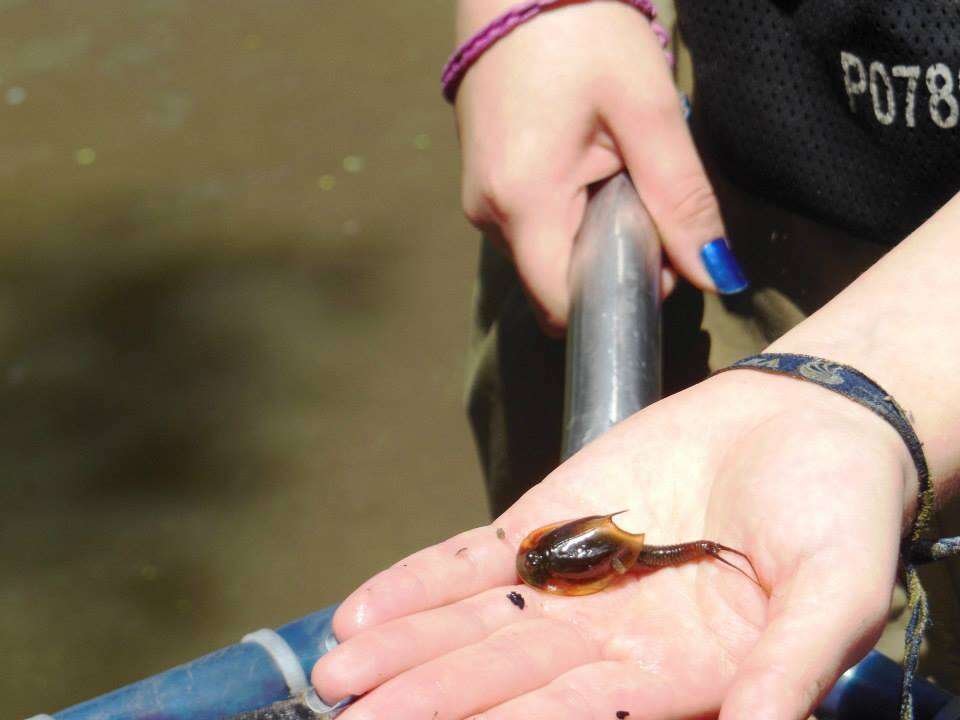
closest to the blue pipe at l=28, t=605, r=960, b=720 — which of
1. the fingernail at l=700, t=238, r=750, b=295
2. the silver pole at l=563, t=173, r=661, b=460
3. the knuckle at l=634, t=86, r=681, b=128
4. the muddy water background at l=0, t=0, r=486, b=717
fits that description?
the silver pole at l=563, t=173, r=661, b=460

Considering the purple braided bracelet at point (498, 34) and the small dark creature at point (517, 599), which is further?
the purple braided bracelet at point (498, 34)

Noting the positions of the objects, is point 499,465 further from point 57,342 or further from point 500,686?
point 57,342

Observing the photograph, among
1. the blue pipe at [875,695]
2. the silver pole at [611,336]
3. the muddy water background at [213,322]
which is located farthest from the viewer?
the muddy water background at [213,322]

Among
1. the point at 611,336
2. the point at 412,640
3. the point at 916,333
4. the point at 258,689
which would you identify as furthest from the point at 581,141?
the point at 258,689

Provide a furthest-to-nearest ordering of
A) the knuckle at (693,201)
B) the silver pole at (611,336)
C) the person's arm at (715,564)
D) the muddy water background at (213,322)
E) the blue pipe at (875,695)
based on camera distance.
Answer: the muddy water background at (213,322) → the knuckle at (693,201) → the silver pole at (611,336) → the blue pipe at (875,695) → the person's arm at (715,564)

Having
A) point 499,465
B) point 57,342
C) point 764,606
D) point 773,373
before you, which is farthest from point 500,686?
point 57,342

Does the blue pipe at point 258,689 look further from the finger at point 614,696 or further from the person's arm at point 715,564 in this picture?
the finger at point 614,696

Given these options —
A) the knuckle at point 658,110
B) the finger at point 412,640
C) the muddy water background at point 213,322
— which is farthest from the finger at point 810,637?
the muddy water background at point 213,322
